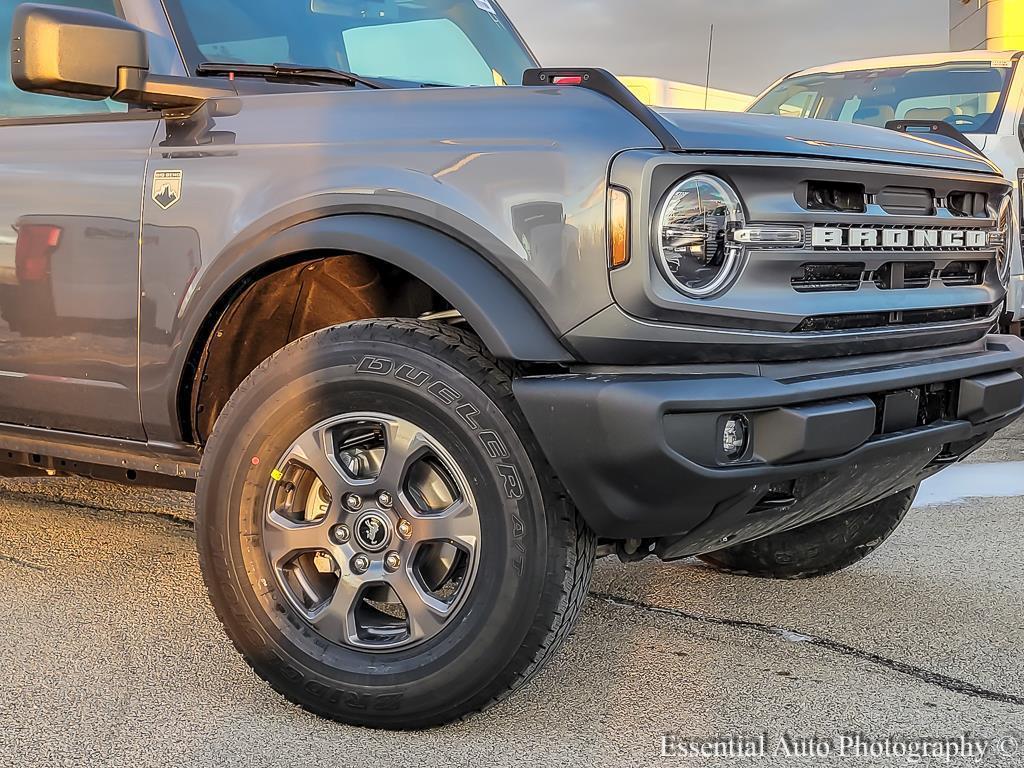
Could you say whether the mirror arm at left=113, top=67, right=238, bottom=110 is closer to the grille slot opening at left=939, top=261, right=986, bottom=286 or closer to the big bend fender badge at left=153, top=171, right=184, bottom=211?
the big bend fender badge at left=153, top=171, right=184, bottom=211

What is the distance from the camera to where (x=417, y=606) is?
2.51 m

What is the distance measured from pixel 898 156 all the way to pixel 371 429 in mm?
1397

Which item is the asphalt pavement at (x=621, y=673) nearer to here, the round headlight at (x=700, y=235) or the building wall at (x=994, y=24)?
the round headlight at (x=700, y=235)

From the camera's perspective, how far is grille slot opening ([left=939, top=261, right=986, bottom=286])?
2881 millimetres

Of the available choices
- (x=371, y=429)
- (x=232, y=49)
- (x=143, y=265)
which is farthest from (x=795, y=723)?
(x=232, y=49)

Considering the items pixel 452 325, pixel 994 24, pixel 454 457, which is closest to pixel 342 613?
pixel 454 457

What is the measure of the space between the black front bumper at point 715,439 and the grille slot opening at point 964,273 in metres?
0.41

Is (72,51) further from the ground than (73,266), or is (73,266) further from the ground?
(72,51)

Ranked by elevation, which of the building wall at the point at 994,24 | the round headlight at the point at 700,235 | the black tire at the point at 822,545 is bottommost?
the black tire at the point at 822,545

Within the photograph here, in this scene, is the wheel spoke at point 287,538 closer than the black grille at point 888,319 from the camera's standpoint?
No

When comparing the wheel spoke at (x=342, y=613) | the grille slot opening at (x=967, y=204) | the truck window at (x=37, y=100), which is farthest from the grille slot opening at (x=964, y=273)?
the truck window at (x=37, y=100)

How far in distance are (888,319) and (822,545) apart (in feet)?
3.68

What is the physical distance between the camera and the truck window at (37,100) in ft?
10.5

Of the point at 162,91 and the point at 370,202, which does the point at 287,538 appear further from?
the point at 162,91
